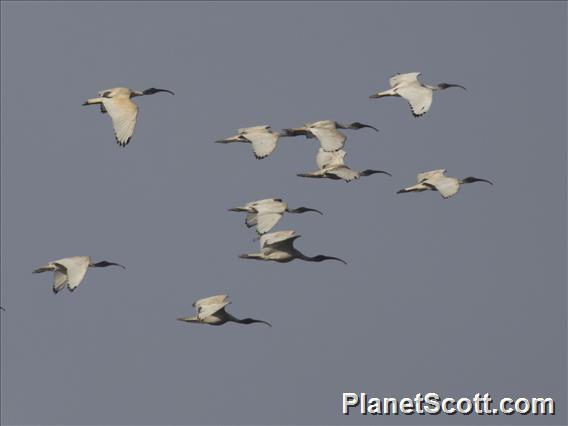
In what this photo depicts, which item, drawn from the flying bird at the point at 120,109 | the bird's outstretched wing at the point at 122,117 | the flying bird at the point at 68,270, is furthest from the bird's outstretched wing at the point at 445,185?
the flying bird at the point at 68,270

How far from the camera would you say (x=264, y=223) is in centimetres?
4547

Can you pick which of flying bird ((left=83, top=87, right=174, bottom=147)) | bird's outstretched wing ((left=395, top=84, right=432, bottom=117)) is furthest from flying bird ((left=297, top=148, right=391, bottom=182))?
flying bird ((left=83, top=87, right=174, bottom=147))

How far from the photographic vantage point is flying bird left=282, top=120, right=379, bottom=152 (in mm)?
46219

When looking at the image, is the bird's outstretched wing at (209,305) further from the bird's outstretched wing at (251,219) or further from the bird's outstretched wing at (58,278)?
the bird's outstretched wing at (58,278)

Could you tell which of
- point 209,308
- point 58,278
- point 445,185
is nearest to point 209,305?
point 209,308

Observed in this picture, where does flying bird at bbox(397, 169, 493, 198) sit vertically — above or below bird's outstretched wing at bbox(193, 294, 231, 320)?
above

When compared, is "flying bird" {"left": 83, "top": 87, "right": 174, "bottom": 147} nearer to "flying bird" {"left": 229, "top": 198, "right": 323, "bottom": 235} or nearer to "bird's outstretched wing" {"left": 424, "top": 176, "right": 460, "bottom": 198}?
"flying bird" {"left": 229, "top": 198, "right": 323, "bottom": 235}

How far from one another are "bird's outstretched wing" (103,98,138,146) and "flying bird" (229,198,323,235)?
4.37 meters

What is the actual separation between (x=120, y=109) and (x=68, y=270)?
4.06 m

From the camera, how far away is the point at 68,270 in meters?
44.8

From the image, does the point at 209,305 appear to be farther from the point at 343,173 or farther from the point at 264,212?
the point at 343,173

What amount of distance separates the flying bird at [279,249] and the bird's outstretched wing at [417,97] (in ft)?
13.1

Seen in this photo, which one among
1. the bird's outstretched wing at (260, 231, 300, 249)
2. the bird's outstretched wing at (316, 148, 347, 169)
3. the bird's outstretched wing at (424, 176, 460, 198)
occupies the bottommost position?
the bird's outstretched wing at (260, 231, 300, 249)

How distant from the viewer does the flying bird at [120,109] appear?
41969 mm
